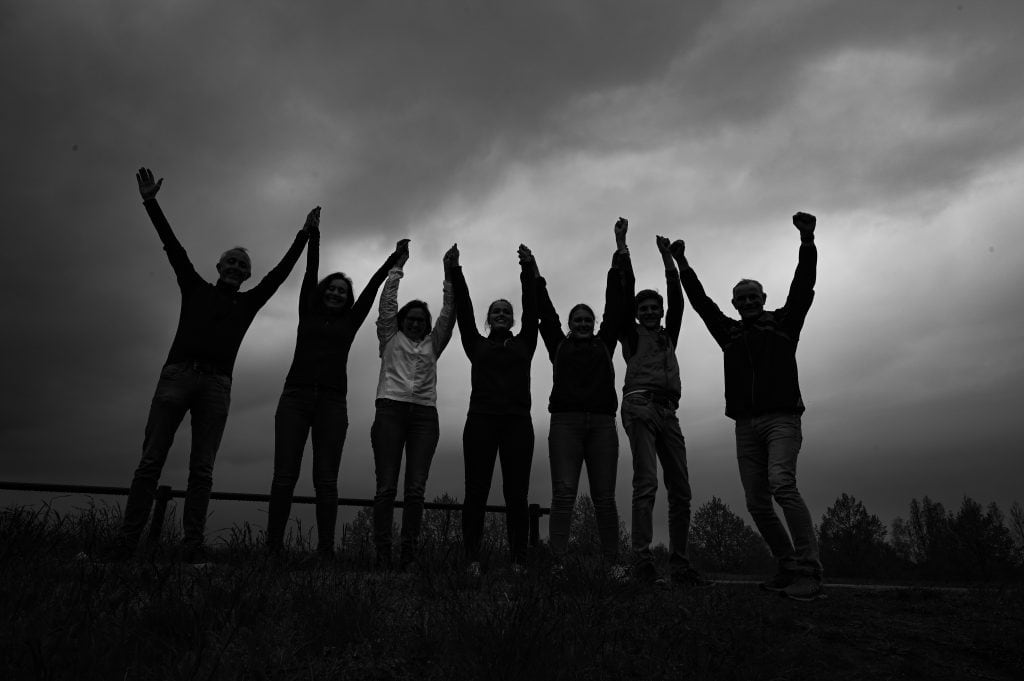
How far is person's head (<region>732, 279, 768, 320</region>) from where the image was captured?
5627 millimetres

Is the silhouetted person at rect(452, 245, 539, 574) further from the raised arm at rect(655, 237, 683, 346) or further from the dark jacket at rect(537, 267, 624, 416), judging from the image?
the raised arm at rect(655, 237, 683, 346)

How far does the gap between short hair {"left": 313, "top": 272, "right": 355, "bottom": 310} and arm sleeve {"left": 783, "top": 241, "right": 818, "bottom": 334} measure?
3.97 meters

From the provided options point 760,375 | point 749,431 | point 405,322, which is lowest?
point 749,431

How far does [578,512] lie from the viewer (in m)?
48.1

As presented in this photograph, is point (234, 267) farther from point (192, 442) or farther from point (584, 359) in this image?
point (584, 359)

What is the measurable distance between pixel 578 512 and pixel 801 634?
151 ft

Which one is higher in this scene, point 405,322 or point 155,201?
point 155,201

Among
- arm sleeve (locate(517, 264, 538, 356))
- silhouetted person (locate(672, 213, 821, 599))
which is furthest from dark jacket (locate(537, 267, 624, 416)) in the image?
silhouetted person (locate(672, 213, 821, 599))

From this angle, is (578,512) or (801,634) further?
(578,512)

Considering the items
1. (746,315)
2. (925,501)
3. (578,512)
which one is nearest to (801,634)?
(746,315)

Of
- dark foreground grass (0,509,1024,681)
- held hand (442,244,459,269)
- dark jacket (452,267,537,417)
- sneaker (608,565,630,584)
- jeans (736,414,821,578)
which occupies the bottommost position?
dark foreground grass (0,509,1024,681)

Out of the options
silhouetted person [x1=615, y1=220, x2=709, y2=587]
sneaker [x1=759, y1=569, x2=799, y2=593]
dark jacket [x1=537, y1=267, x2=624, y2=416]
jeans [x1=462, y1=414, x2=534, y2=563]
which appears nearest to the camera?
sneaker [x1=759, y1=569, x2=799, y2=593]

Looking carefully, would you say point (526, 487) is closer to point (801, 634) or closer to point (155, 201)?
point (801, 634)

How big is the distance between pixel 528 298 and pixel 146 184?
142 inches
